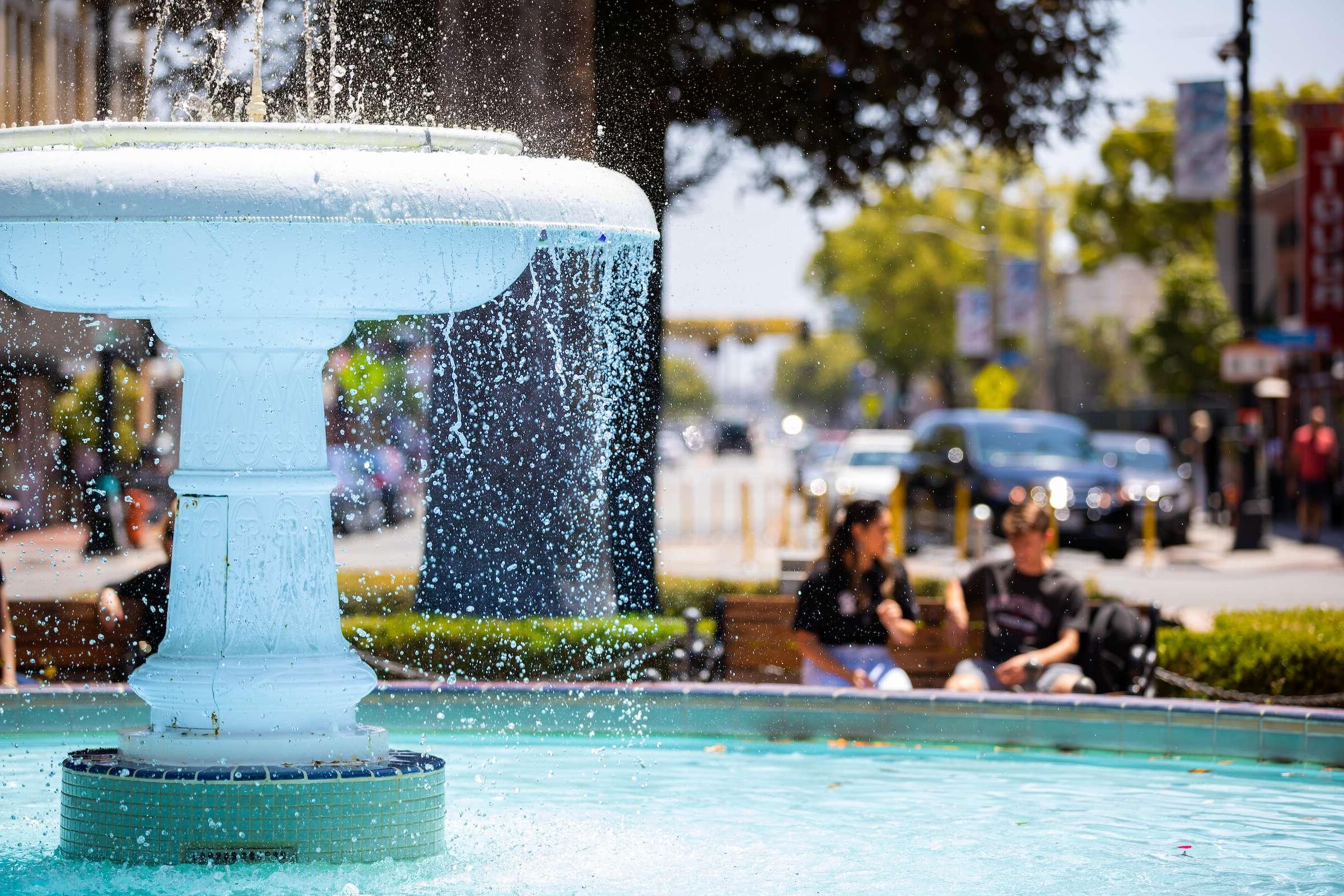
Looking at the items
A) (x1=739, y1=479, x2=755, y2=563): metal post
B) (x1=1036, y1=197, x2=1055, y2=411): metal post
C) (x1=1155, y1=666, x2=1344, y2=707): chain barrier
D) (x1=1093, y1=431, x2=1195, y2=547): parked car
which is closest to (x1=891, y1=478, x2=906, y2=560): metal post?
(x1=739, y1=479, x2=755, y2=563): metal post

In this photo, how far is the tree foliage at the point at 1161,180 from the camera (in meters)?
65.4

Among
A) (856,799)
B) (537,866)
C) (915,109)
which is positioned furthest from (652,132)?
(537,866)

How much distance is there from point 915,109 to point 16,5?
24.4 meters

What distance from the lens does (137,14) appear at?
1430 centimetres

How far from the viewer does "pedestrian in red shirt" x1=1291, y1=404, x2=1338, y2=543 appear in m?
28.1

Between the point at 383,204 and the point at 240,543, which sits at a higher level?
the point at 383,204

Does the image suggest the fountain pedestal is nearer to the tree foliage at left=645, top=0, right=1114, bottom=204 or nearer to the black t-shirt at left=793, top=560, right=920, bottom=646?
the black t-shirt at left=793, top=560, right=920, bottom=646

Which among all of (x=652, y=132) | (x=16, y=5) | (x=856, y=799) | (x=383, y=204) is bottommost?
(x=856, y=799)

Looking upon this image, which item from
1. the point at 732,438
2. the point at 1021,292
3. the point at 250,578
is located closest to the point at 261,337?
the point at 250,578

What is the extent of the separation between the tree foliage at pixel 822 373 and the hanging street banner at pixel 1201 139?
290ft

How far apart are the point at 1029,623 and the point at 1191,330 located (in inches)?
2128

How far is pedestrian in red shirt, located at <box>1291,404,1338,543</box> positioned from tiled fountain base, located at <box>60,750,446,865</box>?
2390 centimetres

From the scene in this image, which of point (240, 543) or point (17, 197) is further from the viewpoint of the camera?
point (240, 543)

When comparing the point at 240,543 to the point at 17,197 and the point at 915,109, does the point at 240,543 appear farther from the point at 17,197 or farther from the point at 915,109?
the point at 915,109
